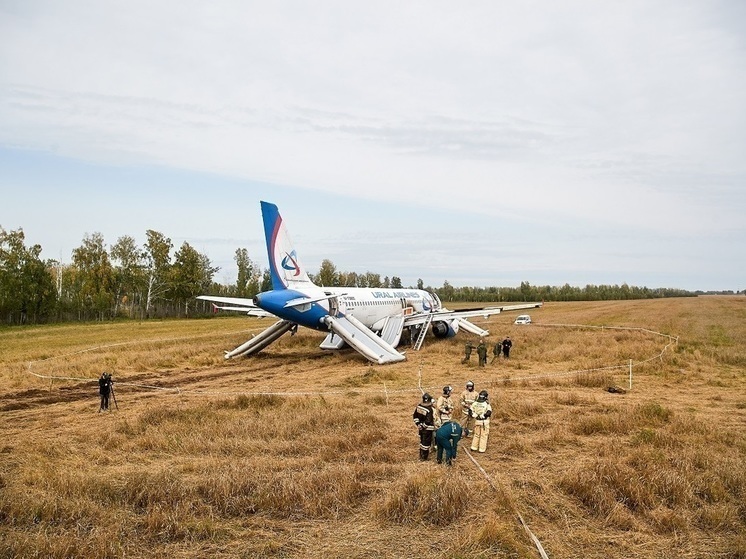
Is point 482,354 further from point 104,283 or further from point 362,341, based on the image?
point 104,283

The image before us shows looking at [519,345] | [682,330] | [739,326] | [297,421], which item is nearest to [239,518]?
[297,421]

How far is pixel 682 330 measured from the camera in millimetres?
48719

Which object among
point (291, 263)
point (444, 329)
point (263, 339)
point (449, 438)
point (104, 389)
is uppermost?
point (291, 263)

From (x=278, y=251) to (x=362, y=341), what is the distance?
672cm

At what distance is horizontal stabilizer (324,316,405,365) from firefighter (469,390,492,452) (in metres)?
16.5

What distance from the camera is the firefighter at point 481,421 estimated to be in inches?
520

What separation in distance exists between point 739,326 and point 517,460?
4943cm

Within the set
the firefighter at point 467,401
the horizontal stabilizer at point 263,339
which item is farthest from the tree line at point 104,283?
the firefighter at point 467,401

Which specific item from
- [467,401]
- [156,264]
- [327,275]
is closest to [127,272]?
[156,264]

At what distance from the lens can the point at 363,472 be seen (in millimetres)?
11398

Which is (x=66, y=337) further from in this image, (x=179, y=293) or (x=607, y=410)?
(x=607, y=410)

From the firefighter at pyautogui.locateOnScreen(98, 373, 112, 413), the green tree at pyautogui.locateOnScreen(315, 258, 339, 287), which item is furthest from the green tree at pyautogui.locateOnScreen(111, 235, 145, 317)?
the firefighter at pyautogui.locateOnScreen(98, 373, 112, 413)

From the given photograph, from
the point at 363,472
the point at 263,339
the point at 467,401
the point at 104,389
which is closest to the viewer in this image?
the point at 363,472

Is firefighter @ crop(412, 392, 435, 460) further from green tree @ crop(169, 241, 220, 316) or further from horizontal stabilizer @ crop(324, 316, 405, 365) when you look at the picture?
green tree @ crop(169, 241, 220, 316)
